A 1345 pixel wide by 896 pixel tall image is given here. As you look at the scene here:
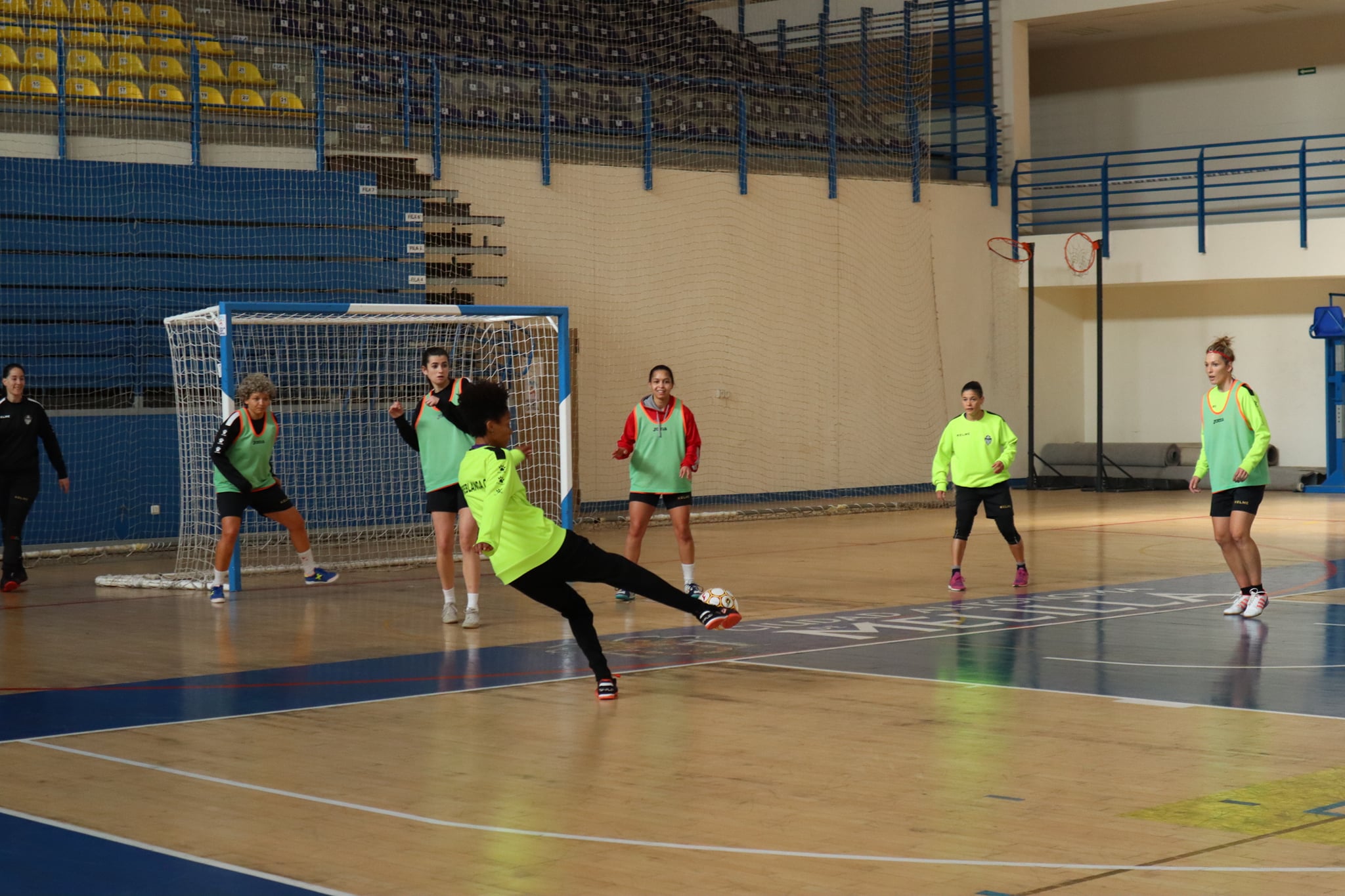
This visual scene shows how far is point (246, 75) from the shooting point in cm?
1986

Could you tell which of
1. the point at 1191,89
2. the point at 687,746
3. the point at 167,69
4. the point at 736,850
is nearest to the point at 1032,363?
the point at 1191,89

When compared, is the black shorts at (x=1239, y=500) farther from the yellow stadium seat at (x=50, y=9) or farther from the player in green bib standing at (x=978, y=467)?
the yellow stadium seat at (x=50, y=9)

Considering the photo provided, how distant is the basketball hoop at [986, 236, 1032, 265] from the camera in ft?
84.5

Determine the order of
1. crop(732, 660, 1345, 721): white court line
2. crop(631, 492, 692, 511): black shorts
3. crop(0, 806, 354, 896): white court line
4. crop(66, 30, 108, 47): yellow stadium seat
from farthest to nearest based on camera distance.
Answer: crop(66, 30, 108, 47): yellow stadium seat < crop(631, 492, 692, 511): black shorts < crop(732, 660, 1345, 721): white court line < crop(0, 806, 354, 896): white court line

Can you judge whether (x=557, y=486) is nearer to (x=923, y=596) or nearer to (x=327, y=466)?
(x=327, y=466)

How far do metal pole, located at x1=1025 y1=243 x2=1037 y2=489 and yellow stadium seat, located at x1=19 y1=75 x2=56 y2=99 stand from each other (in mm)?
14823

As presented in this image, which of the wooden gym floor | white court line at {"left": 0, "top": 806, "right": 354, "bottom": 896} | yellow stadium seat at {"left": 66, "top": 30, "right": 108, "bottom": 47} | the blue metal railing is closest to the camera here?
white court line at {"left": 0, "top": 806, "right": 354, "bottom": 896}

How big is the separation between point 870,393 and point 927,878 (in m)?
20.1

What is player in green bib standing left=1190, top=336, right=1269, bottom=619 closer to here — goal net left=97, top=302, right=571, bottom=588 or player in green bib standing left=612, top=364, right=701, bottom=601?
player in green bib standing left=612, top=364, right=701, bottom=601

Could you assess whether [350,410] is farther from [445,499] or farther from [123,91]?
[445,499]

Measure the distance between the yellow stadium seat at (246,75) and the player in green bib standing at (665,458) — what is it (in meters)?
10.2

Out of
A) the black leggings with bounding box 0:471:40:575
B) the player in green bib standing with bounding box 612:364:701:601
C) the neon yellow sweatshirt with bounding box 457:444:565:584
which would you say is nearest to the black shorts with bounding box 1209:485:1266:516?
the player in green bib standing with bounding box 612:364:701:601

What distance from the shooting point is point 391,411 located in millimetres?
10852

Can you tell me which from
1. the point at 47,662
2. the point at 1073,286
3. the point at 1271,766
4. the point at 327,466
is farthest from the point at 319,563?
the point at 1073,286
